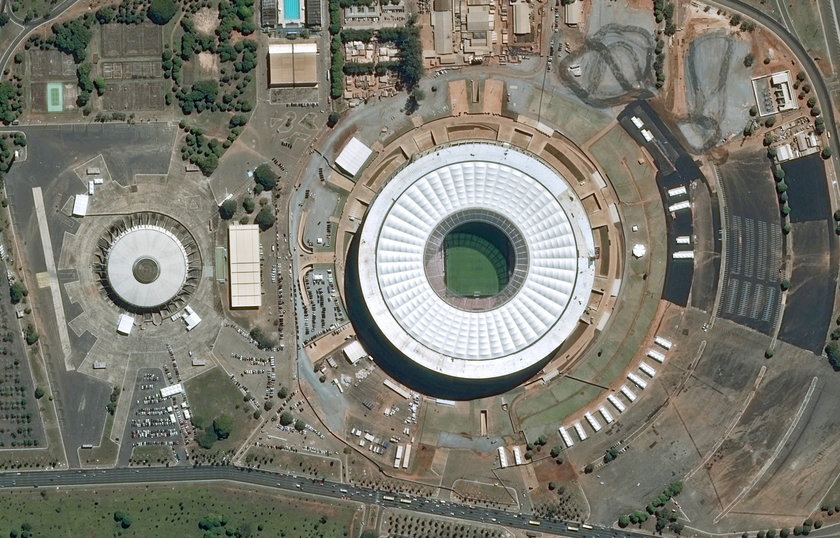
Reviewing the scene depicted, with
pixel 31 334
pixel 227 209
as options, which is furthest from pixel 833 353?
pixel 31 334

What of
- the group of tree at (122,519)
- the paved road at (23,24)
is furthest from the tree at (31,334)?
the paved road at (23,24)

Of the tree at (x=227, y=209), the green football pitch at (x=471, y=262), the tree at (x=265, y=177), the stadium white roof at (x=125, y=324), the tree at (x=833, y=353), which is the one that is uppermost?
the tree at (x=265, y=177)

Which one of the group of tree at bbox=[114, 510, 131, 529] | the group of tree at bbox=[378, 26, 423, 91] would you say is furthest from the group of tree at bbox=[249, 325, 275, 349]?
the group of tree at bbox=[378, 26, 423, 91]

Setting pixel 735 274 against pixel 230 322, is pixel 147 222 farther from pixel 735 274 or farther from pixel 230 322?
pixel 735 274

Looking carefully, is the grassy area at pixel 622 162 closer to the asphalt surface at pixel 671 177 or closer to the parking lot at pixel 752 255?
the asphalt surface at pixel 671 177

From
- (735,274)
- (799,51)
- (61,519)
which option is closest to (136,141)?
(61,519)

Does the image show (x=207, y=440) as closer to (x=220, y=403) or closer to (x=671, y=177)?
(x=220, y=403)
